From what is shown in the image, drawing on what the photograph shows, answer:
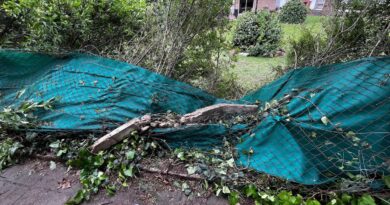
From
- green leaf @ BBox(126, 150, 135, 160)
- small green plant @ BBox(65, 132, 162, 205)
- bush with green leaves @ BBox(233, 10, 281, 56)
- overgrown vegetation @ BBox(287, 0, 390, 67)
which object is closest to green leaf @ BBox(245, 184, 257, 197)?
small green plant @ BBox(65, 132, 162, 205)

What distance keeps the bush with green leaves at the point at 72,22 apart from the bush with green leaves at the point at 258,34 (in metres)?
5.33

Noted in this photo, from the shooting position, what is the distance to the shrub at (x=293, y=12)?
11.5 metres

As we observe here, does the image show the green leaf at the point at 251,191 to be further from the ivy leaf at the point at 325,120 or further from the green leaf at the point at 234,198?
the ivy leaf at the point at 325,120

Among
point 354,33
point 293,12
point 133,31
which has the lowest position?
point 293,12

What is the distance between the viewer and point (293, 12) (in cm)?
1173

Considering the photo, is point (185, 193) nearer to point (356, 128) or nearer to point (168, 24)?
point (356, 128)

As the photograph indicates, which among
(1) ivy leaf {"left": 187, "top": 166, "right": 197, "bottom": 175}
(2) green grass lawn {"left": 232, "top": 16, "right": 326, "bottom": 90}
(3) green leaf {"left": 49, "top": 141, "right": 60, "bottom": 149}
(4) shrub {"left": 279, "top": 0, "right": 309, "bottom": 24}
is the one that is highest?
(4) shrub {"left": 279, "top": 0, "right": 309, "bottom": 24}

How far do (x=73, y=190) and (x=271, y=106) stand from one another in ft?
7.07

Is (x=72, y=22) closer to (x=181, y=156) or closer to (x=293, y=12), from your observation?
(x=181, y=156)

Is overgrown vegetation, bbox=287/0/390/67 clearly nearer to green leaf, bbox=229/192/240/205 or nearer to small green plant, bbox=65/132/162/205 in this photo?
green leaf, bbox=229/192/240/205

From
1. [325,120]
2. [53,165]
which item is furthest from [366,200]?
[53,165]

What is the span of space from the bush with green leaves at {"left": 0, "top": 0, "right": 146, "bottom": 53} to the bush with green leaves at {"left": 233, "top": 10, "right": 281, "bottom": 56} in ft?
17.5

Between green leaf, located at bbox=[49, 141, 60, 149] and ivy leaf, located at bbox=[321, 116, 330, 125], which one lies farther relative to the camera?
green leaf, located at bbox=[49, 141, 60, 149]

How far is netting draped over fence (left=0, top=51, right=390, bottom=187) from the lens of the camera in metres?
2.15
